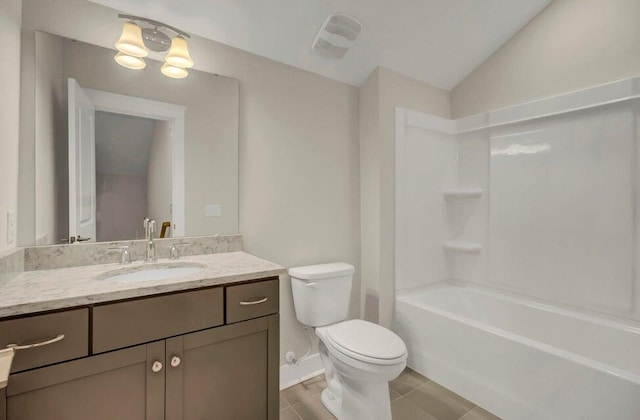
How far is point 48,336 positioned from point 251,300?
67 centimetres

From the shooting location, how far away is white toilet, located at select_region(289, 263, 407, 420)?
1509 mm

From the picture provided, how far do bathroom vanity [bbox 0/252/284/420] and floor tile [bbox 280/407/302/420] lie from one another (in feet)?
1.38

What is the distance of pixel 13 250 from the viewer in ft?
4.04

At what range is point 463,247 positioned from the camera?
2.62m

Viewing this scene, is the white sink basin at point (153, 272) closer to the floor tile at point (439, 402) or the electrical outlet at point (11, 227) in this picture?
the electrical outlet at point (11, 227)

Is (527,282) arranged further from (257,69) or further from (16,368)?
(16,368)

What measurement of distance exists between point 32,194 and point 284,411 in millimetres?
1737

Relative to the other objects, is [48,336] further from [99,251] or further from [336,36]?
[336,36]

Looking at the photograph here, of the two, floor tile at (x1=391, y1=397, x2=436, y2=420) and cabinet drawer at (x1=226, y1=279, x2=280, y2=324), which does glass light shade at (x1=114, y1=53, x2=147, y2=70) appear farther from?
floor tile at (x1=391, y1=397, x2=436, y2=420)

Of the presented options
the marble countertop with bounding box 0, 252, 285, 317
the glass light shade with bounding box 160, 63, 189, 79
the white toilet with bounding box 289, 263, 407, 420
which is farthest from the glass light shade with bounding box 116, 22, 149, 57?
the white toilet with bounding box 289, 263, 407, 420

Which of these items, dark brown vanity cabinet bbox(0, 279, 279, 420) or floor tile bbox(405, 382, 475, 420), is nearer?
dark brown vanity cabinet bbox(0, 279, 279, 420)

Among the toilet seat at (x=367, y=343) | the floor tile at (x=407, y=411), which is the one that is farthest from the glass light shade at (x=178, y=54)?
the floor tile at (x=407, y=411)

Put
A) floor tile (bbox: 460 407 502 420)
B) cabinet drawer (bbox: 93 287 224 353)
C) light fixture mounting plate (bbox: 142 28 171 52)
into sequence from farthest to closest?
floor tile (bbox: 460 407 502 420) < light fixture mounting plate (bbox: 142 28 171 52) < cabinet drawer (bbox: 93 287 224 353)

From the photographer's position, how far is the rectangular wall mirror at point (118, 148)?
1391 millimetres
